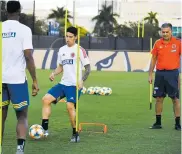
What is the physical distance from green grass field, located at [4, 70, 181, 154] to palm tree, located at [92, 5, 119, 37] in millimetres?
49965

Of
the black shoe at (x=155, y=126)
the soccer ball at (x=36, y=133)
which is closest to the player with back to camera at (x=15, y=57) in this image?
the soccer ball at (x=36, y=133)

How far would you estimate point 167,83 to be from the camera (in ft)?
31.3

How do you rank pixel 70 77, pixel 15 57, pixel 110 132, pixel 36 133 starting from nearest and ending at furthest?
pixel 15 57, pixel 36 133, pixel 70 77, pixel 110 132

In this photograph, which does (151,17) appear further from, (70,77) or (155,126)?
(70,77)

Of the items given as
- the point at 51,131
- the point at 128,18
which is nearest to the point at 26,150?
the point at 51,131

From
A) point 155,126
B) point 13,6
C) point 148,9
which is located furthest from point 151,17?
point 13,6

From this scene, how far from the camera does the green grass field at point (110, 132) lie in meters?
7.41

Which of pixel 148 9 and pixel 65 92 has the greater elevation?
pixel 148 9

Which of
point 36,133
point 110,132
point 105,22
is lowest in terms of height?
point 110,132

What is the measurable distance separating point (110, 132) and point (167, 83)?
1518 mm

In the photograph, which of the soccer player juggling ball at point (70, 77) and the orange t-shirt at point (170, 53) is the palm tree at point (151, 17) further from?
the soccer player juggling ball at point (70, 77)

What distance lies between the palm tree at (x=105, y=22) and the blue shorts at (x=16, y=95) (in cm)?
5633

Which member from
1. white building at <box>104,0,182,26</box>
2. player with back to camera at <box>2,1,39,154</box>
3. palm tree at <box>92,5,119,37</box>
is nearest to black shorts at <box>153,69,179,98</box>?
player with back to camera at <box>2,1,39,154</box>

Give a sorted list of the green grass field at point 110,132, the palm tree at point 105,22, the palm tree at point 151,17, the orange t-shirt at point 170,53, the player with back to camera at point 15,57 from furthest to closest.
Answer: the palm tree at point 151,17, the palm tree at point 105,22, the orange t-shirt at point 170,53, the green grass field at point 110,132, the player with back to camera at point 15,57
